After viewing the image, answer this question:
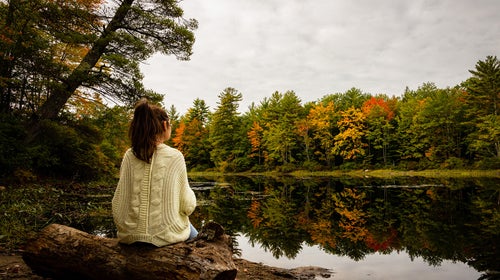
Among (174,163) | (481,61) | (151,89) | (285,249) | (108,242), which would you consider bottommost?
(285,249)

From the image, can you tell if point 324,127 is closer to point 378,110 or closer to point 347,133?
point 347,133

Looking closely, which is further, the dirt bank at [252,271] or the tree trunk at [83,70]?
the tree trunk at [83,70]

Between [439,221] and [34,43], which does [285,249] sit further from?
[34,43]

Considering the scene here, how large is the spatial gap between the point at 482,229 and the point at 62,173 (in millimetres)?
15644

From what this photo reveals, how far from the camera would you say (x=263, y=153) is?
48.8 m

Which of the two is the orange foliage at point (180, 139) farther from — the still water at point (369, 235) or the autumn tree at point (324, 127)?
the still water at point (369, 235)

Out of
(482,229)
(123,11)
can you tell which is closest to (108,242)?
(482,229)

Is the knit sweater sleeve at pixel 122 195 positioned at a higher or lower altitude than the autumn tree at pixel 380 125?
lower

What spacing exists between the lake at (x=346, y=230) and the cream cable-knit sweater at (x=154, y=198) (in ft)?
10.6

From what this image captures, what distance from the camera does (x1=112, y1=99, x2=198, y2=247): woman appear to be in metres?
3.07

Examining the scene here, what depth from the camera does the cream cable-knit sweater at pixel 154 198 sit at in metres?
3.08

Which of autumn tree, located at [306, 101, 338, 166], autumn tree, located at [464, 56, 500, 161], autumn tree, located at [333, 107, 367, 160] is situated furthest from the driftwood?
autumn tree, located at [306, 101, 338, 166]

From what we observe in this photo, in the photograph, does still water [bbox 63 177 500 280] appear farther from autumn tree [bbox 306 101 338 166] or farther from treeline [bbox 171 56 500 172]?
autumn tree [bbox 306 101 338 166]

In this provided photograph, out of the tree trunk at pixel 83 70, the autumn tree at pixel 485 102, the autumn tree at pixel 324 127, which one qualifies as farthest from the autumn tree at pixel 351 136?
the tree trunk at pixel 83 70
